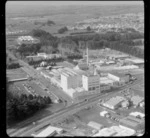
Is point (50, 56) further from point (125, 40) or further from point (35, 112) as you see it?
point (35, 112)

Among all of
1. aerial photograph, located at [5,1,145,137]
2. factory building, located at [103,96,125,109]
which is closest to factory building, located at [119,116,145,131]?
aerial photograph, located at [5,1,145,137]

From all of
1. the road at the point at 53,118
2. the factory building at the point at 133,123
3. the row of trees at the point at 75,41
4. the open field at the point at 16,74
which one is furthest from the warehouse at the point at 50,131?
the row of trees at the point at 75,41

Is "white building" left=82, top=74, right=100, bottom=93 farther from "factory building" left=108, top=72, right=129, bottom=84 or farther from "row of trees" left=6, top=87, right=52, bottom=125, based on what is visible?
"factory building" left=108, top=72, right=129, bottom=84

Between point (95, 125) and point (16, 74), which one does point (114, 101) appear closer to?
point (95, 125)

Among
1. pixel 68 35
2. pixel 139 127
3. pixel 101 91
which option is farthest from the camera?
pixel 68 35

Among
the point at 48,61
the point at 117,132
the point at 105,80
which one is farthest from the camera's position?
the point at 48,61

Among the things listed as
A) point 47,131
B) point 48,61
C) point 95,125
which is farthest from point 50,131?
point 48,61

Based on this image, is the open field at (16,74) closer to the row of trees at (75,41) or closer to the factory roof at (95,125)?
the row of trees at (75,41)
